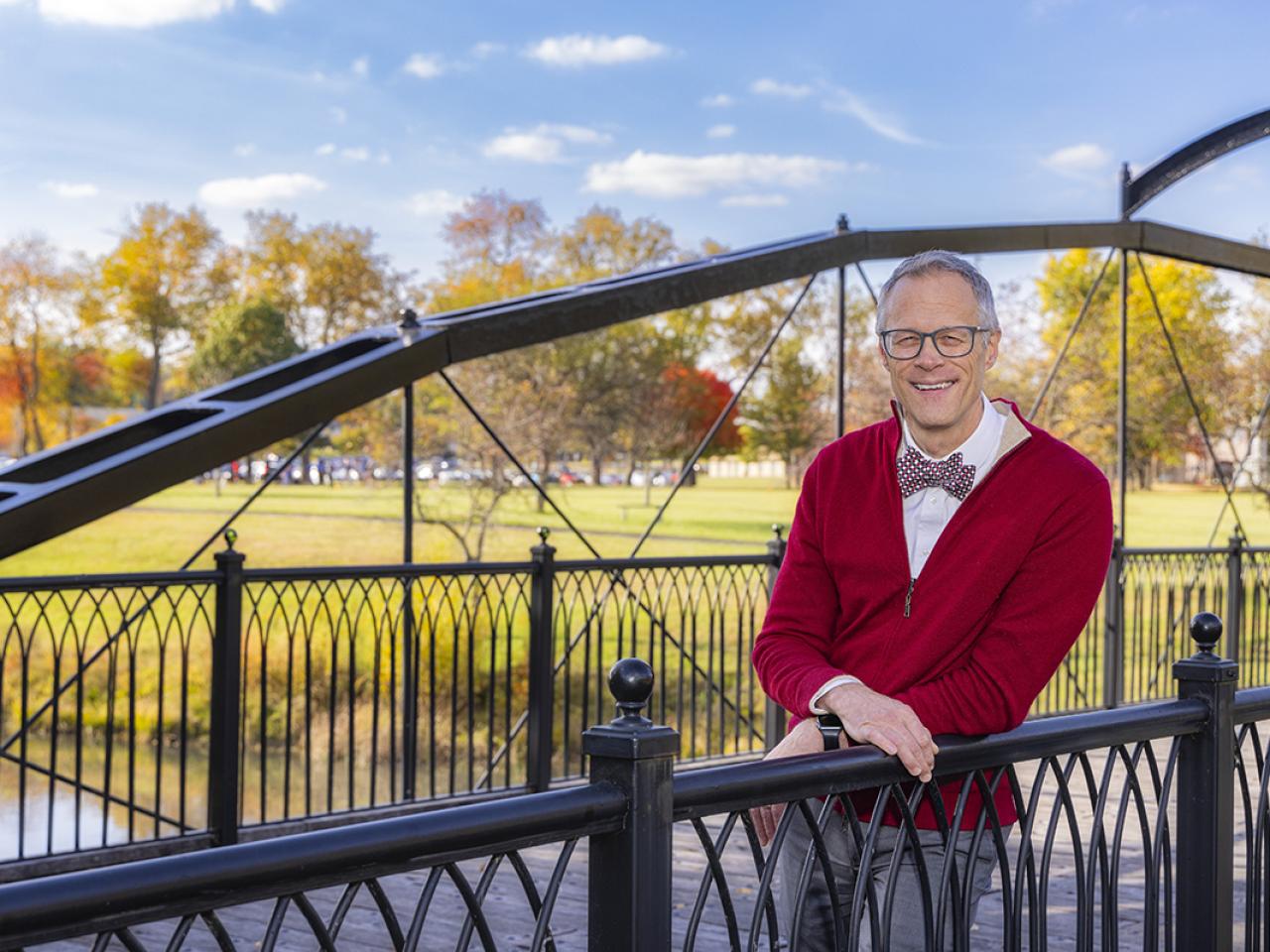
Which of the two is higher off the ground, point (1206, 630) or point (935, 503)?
point (935, 503)

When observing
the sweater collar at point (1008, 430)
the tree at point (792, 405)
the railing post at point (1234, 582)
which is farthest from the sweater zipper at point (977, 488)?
the tree at point (792, 405)

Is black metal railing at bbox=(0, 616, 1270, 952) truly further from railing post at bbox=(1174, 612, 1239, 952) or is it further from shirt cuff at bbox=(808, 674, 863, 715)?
shirt cuff at bbox=(808, 674, 863, 715)

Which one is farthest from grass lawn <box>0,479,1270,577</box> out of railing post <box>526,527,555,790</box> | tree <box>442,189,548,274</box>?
railing post <box>526,527,555,790</box>

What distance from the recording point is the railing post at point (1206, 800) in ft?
9.34

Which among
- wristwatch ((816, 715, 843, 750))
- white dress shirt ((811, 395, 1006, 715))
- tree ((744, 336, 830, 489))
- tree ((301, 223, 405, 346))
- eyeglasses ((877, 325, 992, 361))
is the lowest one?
wristwatch ((816, 715, 843, 750))

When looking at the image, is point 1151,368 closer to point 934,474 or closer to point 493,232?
point 493,232

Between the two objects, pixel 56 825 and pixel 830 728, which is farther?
pixel 56 825

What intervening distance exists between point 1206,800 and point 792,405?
2952cm

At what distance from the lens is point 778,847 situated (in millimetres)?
2115

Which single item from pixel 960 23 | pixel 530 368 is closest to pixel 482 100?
pixel 960 23

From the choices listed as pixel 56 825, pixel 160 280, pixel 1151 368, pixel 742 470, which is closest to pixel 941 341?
pixel 56 825

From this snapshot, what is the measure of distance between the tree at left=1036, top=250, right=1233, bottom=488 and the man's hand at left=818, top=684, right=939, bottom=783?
89.0 ft

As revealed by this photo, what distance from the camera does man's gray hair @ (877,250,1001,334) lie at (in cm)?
234

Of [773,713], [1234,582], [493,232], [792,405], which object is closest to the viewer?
[773,713]
